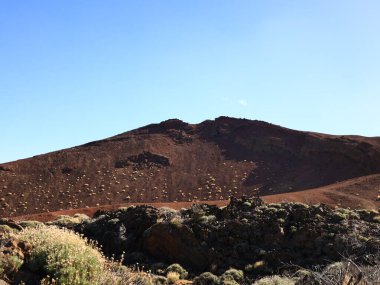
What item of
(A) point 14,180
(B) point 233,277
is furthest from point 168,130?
(B) point 233,277

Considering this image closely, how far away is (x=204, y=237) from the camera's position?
17.2 metres

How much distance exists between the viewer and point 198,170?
4975 centimetres

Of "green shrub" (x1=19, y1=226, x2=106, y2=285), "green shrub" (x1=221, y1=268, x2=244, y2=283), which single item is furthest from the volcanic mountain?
"green shrub" (x1=19, y1=226, x2=106, y2=285)

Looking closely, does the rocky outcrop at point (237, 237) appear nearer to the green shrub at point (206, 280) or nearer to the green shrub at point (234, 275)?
the green shrub at point (234, 275)

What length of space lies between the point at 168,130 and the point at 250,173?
748 inches

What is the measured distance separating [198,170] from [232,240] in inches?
1278

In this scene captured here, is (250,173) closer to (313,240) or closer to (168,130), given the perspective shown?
(168,130)

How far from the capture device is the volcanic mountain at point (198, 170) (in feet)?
135

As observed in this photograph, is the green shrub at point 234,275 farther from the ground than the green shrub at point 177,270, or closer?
closer

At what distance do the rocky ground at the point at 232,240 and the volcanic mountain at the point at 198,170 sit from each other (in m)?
15.7

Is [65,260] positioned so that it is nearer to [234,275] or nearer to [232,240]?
[234,275]

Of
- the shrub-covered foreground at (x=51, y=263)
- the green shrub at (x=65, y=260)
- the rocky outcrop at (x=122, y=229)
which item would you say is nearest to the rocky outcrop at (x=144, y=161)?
the rocky outcrop at (x=122, y=229)

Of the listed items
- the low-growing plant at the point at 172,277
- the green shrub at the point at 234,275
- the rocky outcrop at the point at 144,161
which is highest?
the rocky outcrop at the point at 144,161

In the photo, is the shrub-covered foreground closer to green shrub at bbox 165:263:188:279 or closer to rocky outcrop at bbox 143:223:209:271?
green shrub at bbox 165:263:188:279
